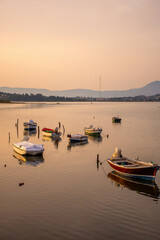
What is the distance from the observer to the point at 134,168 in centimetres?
2733

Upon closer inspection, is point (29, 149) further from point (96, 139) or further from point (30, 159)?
point (96, 139)

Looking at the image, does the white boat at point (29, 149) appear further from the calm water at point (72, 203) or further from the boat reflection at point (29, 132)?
the boat reflection at point (29, 132)

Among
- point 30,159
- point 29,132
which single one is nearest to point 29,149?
point 30,159

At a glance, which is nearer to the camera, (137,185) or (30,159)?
(137,185)

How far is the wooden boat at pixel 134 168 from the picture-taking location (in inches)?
1038

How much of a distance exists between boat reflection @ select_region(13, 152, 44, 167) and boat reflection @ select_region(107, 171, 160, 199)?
11.5 metres

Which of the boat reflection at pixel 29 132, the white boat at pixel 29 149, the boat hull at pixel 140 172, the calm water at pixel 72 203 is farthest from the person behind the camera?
the boat reflection at pixel 29 132

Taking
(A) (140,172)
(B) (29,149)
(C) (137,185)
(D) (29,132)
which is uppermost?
(B) (29,149)

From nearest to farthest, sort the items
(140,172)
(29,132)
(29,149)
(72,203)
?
(72,203) → (140,172) → (29,149) → (29,132)

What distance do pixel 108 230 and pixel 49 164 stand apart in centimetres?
1793

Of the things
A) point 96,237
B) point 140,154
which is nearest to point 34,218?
point 96,237

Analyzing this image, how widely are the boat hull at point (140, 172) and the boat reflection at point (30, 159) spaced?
40.9 ft

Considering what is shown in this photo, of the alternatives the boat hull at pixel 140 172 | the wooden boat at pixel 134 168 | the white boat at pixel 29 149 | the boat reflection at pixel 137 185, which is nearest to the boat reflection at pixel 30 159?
the white boat at pixel 29 149

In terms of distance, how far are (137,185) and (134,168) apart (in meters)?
2.00
